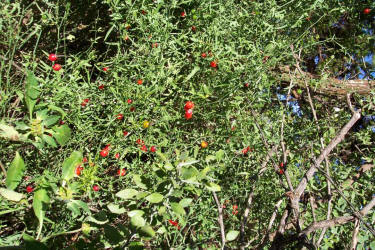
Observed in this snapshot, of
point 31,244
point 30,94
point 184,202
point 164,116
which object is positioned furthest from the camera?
point 164,116

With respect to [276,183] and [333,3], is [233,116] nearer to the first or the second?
[276,183]

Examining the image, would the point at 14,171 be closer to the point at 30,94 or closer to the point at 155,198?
the point at 30,94

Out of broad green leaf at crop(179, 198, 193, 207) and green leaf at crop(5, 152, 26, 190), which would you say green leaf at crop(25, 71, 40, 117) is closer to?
green leaf at crop(5, 152, 26, 190)

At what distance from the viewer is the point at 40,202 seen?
755 millimetres

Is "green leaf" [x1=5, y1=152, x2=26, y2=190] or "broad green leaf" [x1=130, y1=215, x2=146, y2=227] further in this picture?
A: "green leaf" [x1=5, y1=152, x2=26, y2=190]

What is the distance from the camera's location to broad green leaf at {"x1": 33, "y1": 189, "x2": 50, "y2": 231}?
74 centimetres

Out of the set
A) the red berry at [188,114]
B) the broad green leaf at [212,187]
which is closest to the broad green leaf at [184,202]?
the broad green leaf at [212,187]

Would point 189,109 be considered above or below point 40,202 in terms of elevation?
below

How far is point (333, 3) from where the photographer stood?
220 cm

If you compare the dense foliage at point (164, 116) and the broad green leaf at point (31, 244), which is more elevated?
the broad green leaf at point (31, 244)

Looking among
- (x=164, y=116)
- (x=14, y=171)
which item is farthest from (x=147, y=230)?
(x=164, y=116)

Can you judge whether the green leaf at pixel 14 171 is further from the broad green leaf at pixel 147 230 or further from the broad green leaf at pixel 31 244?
the broad green leaf at pixel 147 230

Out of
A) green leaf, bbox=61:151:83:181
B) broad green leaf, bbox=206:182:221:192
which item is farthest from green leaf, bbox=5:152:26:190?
broad green leaf, bbox=206:182:221:192

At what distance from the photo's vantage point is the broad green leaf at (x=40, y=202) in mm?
738
